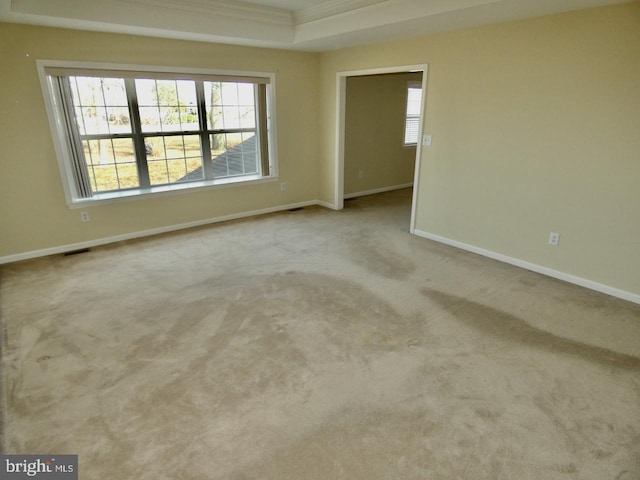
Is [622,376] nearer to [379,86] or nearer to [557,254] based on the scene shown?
[557,254]

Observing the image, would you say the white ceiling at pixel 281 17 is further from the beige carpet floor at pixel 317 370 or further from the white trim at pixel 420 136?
the beige carpet floor at pixel 317 370

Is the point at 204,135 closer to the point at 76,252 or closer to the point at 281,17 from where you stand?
the point at 281,17

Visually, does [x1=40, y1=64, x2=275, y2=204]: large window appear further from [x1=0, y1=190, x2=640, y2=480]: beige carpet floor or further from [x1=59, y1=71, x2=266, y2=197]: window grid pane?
[x1=0, y1=190, x2=640, y2=480]: beige carpet floor

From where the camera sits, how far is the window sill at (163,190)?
4195 mm

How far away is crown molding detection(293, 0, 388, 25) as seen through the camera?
3.66 metres

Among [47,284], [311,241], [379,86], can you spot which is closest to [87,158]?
[47,284]

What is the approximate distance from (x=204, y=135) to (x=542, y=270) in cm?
426

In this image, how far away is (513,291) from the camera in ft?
10.9

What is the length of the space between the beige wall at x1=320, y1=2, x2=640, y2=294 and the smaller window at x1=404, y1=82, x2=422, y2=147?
252cm

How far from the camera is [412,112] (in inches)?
278

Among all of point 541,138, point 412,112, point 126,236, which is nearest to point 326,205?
point 412,112

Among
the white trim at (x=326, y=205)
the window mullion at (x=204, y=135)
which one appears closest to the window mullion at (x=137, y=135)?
the window mullion at (x=204, y=135)

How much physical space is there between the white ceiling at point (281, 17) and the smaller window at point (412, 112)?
2.52m

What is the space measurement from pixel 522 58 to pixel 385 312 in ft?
8.70
